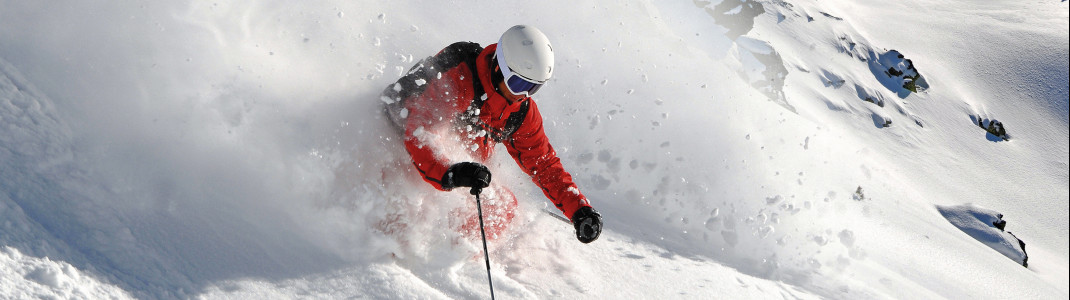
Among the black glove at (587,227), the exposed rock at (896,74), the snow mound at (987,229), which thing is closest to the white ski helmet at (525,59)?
the black glove at (587,227)

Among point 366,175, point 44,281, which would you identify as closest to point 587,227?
point 366,175

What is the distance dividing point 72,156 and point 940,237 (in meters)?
12.6

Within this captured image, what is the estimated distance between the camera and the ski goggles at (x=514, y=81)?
3.62 meters

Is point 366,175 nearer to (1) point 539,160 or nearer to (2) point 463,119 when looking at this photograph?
(2) point 463,119

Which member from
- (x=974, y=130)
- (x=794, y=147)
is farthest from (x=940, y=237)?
(x=974, y=130)

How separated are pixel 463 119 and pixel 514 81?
56 centimetres

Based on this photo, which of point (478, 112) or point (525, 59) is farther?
point (478, 112)

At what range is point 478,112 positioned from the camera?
13.0 feet

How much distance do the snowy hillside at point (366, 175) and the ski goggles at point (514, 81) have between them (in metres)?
0.95

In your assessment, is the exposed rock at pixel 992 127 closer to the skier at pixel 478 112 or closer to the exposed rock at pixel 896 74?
the exposed rock at pixel 896 74

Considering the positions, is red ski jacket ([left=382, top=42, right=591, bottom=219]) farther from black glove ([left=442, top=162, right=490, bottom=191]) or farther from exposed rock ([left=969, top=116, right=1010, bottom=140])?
exposed rock ([left=969, top=116, right=1010, bottom=140])

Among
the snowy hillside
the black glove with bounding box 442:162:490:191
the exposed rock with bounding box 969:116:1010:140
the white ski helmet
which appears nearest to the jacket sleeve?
the snowy hillside

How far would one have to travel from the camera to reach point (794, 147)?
8.60m

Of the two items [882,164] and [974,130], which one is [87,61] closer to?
[882,164]
